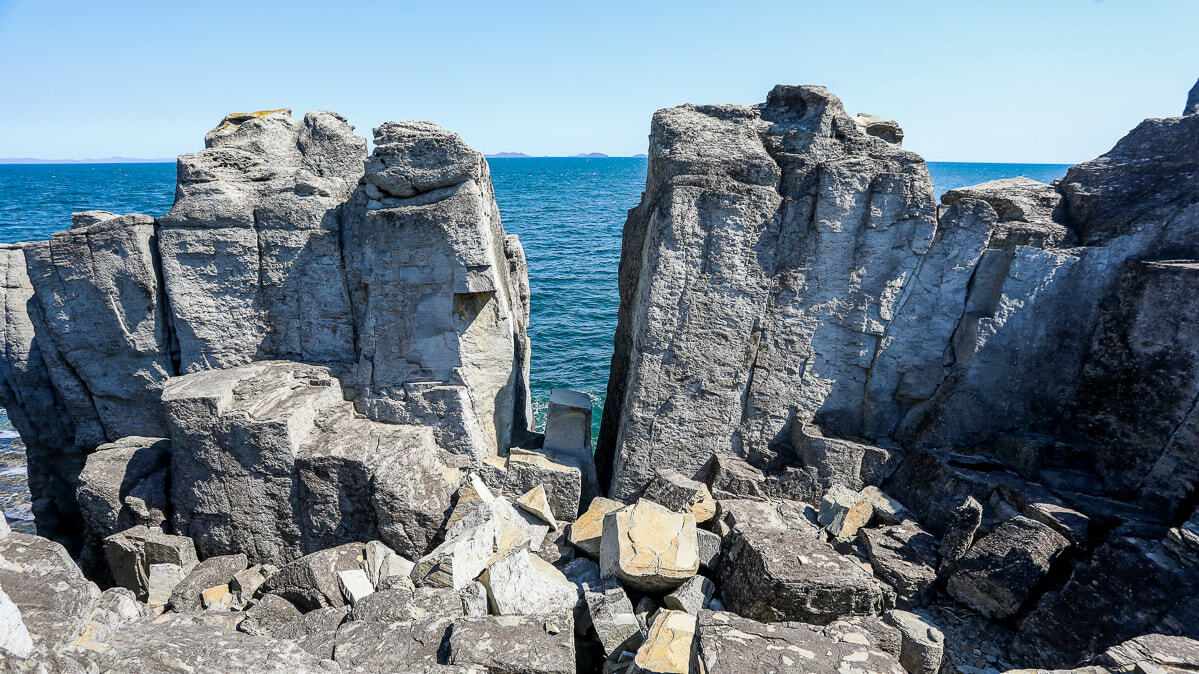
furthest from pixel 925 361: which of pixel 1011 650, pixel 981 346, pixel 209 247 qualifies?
pixel 209 247

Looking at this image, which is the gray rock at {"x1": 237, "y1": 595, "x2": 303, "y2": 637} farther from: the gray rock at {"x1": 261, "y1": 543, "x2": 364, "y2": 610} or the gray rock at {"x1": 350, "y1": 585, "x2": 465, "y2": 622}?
the gray rock at {"x1": 350, "y1": 585, "x2": 465, "y2": 622}

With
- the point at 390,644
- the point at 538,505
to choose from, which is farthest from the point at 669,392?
the point at 390,644

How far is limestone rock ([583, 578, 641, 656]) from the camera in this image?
4.05 metres

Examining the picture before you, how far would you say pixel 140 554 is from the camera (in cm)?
521

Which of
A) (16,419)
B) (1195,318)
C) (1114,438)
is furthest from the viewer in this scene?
(16,419)

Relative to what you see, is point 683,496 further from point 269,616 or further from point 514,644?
point 269,616

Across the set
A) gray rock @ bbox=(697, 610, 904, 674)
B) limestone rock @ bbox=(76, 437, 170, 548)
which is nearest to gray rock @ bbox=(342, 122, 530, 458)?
limestone rock @ bbox=(76, 437, 170, 548)

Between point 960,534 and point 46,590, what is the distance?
579cm

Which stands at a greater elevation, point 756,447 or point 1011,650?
point 756,447

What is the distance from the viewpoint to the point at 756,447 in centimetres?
574

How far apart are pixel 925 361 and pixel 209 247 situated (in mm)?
6875

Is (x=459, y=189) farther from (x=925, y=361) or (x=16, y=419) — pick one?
(x=16, y=419)

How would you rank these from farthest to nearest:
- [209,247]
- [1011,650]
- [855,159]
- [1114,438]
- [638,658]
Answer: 1. [209,247]
2. [855,159]
3. [1114,438]
4. [1011,650]
5. [638,658]

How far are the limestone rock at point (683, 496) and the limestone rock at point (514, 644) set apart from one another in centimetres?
169
